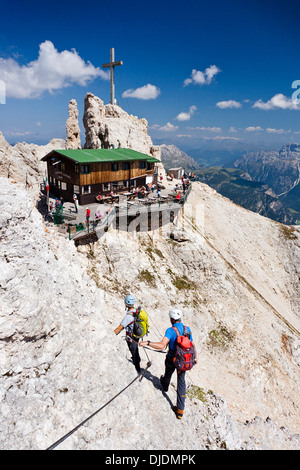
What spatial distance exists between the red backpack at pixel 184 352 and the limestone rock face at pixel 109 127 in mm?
45638

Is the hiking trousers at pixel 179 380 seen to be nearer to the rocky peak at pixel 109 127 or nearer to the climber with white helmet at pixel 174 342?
the climber with white helmet at pixel 174 342

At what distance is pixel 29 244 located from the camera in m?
10.8

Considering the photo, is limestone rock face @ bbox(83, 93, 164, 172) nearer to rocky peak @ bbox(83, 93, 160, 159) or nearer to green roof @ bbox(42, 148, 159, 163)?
rocky peak @ bbox(83, 93, 160, 159)

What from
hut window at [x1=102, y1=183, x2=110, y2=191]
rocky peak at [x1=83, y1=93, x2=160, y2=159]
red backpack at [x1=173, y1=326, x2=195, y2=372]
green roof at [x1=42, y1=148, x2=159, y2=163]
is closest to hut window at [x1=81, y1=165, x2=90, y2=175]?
green roof at [x1=42, y1=148, x2=159, y2=163]

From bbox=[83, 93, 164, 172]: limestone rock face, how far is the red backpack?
45638 millimetres

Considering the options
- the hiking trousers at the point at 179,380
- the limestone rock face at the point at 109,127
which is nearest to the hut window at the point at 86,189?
the limestone rock face at the point at 109,127

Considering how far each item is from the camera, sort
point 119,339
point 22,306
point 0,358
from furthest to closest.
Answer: point 119,339
point 22,306
point 0,358

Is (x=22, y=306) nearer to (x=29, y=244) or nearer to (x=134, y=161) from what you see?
(x=29, y=244)

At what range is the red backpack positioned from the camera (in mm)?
8414

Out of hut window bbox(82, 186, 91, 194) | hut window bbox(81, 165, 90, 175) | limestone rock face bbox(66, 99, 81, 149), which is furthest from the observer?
limestone rock face bbox(66, 99, 81, 149)

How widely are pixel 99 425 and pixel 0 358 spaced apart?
4239 mm
